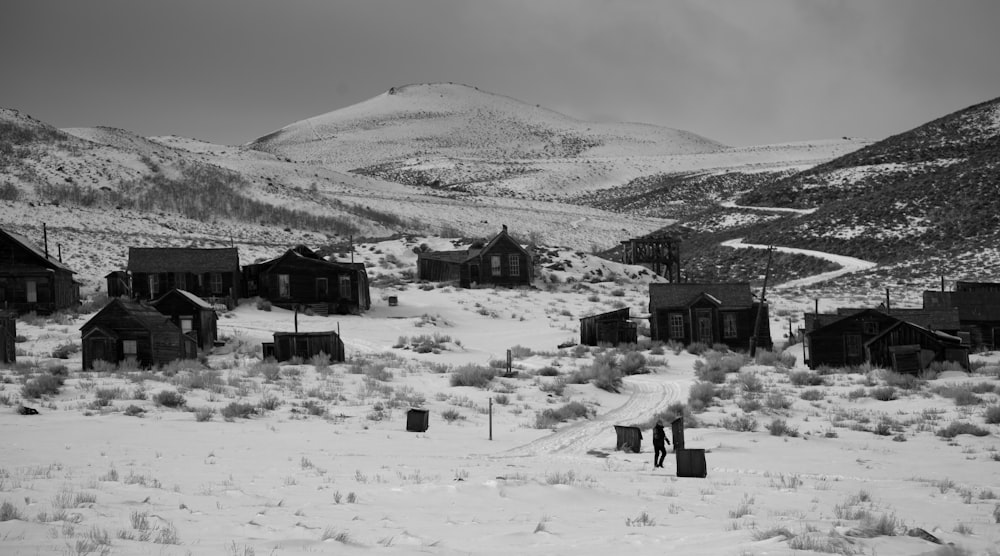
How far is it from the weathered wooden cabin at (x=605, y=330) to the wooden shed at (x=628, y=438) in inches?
862

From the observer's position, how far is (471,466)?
18.4m

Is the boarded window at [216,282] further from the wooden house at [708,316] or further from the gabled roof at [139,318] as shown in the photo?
the wooden house at [708,316]

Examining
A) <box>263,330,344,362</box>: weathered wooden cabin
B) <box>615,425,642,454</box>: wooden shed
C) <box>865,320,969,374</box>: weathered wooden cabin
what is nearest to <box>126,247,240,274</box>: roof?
<box>263,330,344,362</box>: weathered wooden cabin

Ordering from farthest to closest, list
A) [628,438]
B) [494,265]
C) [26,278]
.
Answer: [494,265]
[26,278]
[628,438]

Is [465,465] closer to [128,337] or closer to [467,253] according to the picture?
[128,337]

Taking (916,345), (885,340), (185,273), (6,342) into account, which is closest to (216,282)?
(185,273)

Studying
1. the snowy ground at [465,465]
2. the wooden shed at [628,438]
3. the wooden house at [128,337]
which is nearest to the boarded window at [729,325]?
the snowy ground at [465,465]

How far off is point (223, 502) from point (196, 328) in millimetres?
26436

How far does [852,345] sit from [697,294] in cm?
909

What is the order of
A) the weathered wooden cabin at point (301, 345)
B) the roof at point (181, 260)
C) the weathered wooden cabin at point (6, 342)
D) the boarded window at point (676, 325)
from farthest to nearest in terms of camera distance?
the roof at point (181, 260) → the boarded window at point (676, 325) → the weathered wooden cabin at point (301, 345) → the weathered wooden cabin at point (6, 342)

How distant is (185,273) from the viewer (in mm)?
50750

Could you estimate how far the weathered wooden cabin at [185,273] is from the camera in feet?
165

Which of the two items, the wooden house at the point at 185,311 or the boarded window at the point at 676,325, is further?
the boarded window at the point at 676,325

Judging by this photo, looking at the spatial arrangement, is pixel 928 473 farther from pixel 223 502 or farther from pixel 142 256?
pixel 142 256
